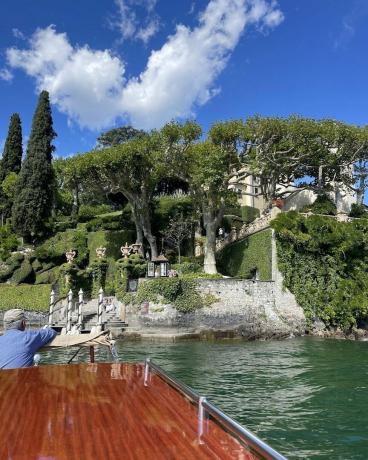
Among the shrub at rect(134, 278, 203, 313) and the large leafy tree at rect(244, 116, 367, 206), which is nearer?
the shrub at rect(134, 278, 203, 313)

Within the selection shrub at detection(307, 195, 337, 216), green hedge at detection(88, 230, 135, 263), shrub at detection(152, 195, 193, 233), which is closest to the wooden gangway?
green hedge at detection(88, 230, 135, 263)

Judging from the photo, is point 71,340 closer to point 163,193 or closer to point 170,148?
point 170,148

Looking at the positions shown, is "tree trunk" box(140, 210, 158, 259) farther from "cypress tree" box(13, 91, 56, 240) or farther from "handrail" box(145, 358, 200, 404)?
"handrail" box(145, 358, 200, 404)

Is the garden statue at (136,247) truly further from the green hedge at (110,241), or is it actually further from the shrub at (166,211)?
the shrub at (166,211)

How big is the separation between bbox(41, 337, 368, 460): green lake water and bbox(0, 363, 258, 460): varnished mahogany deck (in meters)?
3.56

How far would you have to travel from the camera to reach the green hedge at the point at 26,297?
98.5ft

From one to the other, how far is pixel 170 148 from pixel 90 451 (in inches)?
1138

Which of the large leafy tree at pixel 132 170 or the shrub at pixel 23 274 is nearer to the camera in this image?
the large leafy tree at pixel 132 170

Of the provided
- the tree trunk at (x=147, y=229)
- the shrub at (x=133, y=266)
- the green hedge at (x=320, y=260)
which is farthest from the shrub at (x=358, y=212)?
the shrub at (x=133, y=266)

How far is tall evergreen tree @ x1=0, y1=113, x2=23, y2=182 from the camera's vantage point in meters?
46.8

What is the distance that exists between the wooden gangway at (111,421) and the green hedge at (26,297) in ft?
86.8

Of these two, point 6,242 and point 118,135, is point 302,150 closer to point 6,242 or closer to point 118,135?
point 6,242

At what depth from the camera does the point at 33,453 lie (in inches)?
111

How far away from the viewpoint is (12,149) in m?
47.5
